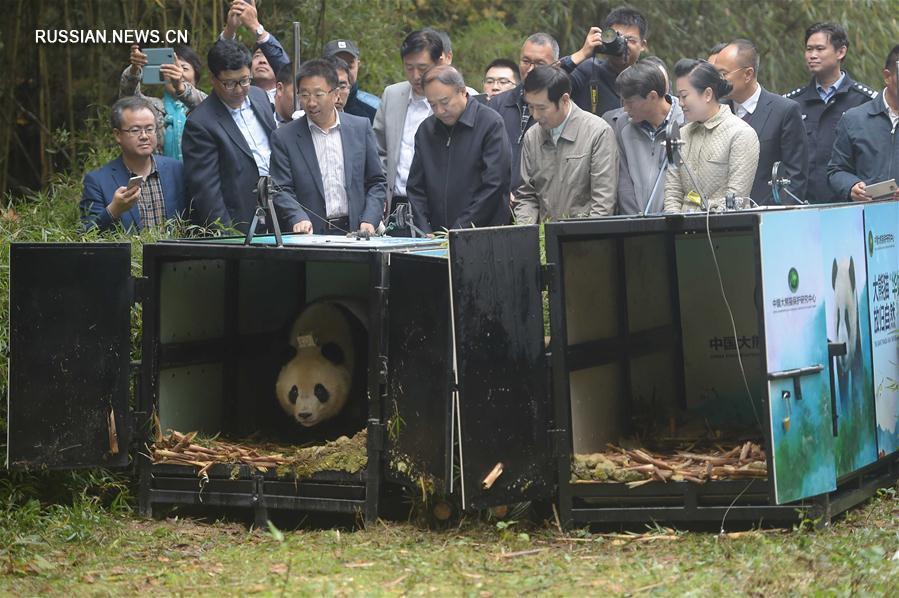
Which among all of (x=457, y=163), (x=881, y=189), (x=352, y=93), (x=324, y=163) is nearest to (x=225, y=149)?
(x=324, y=163)

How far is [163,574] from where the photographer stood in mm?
5809

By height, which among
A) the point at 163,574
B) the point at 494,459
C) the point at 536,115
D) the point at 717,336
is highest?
the point at 536,115

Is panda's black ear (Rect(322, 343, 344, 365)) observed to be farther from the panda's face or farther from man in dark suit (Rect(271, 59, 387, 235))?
man in dark suit (Rect(271, 59, 387, 235))

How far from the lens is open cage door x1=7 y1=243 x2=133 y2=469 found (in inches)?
268

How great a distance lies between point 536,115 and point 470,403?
2471mm

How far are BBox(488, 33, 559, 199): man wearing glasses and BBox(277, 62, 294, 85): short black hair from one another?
137 centimetres

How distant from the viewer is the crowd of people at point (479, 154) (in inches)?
314

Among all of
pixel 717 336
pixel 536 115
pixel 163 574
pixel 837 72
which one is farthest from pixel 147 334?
pixel 837 72

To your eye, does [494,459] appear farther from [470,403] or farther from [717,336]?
[717,336]

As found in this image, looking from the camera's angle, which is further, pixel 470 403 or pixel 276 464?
pixel 276 464

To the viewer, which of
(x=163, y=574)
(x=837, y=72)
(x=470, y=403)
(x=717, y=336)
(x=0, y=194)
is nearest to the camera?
(x=163, y=574)

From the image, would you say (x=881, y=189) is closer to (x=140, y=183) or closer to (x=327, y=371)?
(x=327, y=371)

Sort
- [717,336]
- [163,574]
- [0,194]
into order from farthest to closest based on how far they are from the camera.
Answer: [0,194] → [717,336] → [163,574]

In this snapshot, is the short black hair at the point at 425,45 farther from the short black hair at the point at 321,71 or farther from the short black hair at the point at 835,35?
the short black hair at the point at 835,35
